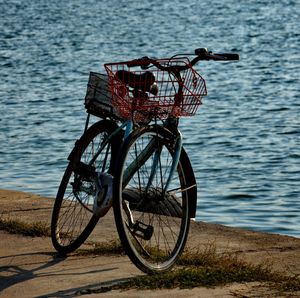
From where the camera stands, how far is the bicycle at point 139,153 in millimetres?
7230

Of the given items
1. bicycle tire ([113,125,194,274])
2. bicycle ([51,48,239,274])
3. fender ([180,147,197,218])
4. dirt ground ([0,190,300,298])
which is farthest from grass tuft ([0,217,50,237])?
fender ([180,147,197,218])

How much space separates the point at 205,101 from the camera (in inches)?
912

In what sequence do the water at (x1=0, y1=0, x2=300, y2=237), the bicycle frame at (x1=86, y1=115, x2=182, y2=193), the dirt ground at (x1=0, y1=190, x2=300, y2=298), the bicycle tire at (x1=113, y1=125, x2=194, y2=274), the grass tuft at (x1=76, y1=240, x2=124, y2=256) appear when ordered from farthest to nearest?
the water at (x1=0, y1=0, x2=300, y2=237), the grass tuft at (x1=76, y1=240, x2=124, y2=256), the bicycle frame at (x1=86, y1=115, x2=182, y2=193), the bicycle tire at (x1=113, y1=125, x2=194, y2=274), the dirt ground at (x1=0, y1=190, x2=300, y2=298)

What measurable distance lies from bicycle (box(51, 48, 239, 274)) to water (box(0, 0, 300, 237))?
3.55m

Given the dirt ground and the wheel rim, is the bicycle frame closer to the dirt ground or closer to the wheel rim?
the wheel rim

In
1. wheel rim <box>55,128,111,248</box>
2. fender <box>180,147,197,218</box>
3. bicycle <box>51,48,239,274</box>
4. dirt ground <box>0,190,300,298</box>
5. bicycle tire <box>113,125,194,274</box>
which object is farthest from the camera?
wheel rim <box>55,128,111,248</box>

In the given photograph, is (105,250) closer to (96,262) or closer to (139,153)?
(96,262)

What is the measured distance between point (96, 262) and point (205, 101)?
15644 mm

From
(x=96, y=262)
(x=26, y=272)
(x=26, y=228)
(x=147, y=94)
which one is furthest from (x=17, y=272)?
(x=147, y=94)

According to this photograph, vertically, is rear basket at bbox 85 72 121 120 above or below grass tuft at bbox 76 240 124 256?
above

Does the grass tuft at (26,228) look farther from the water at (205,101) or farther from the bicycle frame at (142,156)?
the water at (205,101)

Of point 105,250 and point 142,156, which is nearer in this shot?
point 142,156

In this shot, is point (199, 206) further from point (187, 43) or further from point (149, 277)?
point (187, 43)

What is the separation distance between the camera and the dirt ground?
270 inches
